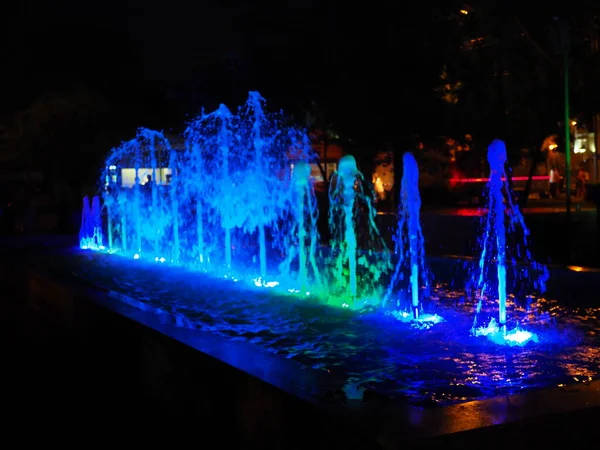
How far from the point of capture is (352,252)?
9641 millimetres

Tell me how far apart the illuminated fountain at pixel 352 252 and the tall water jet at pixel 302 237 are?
390mm

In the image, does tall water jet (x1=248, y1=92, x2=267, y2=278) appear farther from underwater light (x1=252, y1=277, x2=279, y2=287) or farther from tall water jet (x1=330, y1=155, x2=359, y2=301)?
tall water jet (x1=330, y1=155, x2=359, y2=301)

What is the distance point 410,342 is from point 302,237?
295 inches

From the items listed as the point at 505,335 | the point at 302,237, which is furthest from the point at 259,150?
the point at 505,335

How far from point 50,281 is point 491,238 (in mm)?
8615

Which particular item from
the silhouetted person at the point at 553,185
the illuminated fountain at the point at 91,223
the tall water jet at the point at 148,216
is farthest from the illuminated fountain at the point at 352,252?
the silhouetted person at the point at 553,185

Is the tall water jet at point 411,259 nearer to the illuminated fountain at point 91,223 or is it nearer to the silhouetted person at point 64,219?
the illuminated fountain at point 91,223

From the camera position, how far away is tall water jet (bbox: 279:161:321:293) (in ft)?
36.2

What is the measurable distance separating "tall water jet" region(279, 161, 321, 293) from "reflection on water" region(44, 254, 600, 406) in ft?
5.04

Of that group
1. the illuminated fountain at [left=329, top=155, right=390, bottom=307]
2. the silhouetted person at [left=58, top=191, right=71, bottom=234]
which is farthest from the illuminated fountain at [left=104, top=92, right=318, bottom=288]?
the silhouetted person at [left=58, top=191, right=71, bottom=234]

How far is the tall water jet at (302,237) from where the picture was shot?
1104 centimetres

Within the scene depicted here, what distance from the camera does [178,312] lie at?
8.23m

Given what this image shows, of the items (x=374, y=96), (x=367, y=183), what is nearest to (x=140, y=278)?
(x=374, y=96)

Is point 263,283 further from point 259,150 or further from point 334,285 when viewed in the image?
point 259,150
